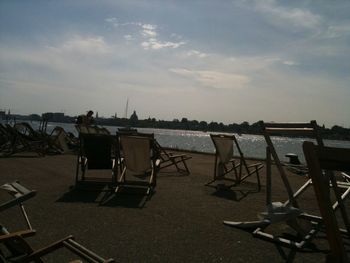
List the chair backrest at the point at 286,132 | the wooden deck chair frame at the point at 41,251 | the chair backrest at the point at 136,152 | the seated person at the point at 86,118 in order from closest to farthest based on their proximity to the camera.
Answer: the wooden deck chair frame at the point at 41,251 → the chair backrest at the point at 286,132 → the chair backrest at the point at 136,152 → the seated person at the point at 86,118

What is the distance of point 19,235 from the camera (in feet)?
9.70

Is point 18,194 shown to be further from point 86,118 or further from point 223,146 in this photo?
point 86,118

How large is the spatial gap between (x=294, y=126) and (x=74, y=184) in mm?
4553

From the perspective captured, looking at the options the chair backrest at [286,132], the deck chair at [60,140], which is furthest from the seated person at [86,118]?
the chair backrest at [286,132]

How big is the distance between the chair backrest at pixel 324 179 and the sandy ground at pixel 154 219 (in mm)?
1927

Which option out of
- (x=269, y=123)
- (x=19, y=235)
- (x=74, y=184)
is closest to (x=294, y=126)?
(x=269, y=123)

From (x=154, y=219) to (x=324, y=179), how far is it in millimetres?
3483

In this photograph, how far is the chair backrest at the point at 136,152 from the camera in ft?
24.7

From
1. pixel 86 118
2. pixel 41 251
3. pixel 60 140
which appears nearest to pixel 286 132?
pixel 41 251

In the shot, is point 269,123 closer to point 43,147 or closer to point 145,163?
point 145,163

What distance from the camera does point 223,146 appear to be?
8727 mm

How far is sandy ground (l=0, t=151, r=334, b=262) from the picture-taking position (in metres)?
4.02

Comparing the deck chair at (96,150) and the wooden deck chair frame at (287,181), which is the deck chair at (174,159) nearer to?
the deck chair at (96,150)

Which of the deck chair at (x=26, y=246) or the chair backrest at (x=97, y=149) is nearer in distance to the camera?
the deck chair at (x=26, y=246)
